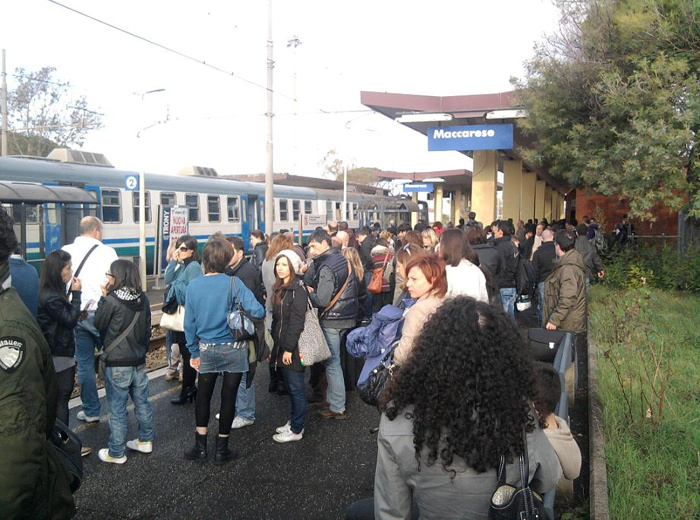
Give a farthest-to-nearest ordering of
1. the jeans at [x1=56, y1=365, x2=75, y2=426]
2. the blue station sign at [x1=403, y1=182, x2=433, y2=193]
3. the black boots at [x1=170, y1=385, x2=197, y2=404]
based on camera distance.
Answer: the blue station sign at [x1=403, y1=182, x2=433, y2=193] < the black boots at [x1=170, y1=385, x2=197, y2=404] < the jeans at [x1=56, y1=365, x2=75, y2=426]

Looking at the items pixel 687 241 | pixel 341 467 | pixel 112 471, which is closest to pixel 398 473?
pixel 341 467

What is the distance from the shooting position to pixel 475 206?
19609mm

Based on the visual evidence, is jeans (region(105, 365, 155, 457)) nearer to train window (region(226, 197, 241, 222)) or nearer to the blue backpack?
the blue backpack

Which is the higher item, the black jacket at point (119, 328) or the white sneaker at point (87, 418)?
the black jacket at point (119, 328)

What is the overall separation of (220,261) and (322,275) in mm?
1320

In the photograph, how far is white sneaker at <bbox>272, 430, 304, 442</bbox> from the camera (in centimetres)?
552

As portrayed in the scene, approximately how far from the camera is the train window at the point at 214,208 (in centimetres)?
1991

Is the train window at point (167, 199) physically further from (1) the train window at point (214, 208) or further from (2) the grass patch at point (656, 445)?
(2) the grass patch at point (656, 445)

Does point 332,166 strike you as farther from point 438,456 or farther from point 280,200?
point 438,456

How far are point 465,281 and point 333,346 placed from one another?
154 centimetres

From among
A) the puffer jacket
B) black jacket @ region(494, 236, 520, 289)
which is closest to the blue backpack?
the puffer jacket

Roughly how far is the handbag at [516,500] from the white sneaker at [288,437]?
364 cm

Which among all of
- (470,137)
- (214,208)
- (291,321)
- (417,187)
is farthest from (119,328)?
(417,187)

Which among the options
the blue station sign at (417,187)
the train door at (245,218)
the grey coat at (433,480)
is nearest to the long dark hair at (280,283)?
the grey coat at (433,480)
